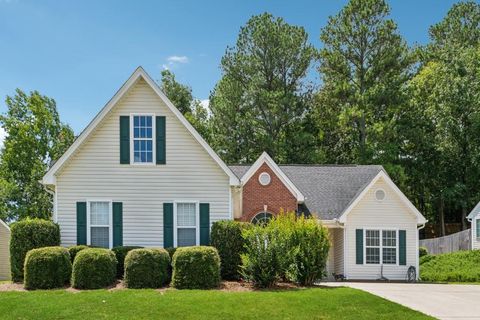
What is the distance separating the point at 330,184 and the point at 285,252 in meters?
12.6

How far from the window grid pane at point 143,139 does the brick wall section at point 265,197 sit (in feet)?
20.3

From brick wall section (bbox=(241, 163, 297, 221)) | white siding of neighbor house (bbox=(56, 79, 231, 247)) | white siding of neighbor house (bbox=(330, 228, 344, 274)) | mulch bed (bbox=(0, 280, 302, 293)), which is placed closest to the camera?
mulch bed (bbox=(0, 280, 302, 293))

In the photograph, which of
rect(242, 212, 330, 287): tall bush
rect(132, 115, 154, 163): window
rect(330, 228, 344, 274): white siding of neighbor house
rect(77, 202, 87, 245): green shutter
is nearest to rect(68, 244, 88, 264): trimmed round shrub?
rect(77, 202, 87, 245): green shutter

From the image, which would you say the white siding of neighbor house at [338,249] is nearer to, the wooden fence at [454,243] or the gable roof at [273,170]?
the gable roof at [273,170]

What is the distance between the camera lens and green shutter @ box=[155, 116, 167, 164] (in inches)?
846

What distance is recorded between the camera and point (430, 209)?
170ft

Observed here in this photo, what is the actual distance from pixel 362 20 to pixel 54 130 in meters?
25.2

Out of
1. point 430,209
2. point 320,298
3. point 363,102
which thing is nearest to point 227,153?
point 363,102

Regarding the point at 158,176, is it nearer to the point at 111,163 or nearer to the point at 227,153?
the point at 111,163

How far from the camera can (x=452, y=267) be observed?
30328mm

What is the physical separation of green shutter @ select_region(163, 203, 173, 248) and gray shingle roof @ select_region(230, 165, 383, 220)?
6687 mm

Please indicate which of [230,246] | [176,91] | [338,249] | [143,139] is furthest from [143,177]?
[176,91]

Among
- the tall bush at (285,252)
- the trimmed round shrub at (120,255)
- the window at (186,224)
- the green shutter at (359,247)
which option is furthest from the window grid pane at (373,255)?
the trimmed round shrub at (120,255)

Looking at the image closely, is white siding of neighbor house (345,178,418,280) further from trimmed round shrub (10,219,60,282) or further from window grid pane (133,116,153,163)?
trimmed round shrub (10,219,60,282)
